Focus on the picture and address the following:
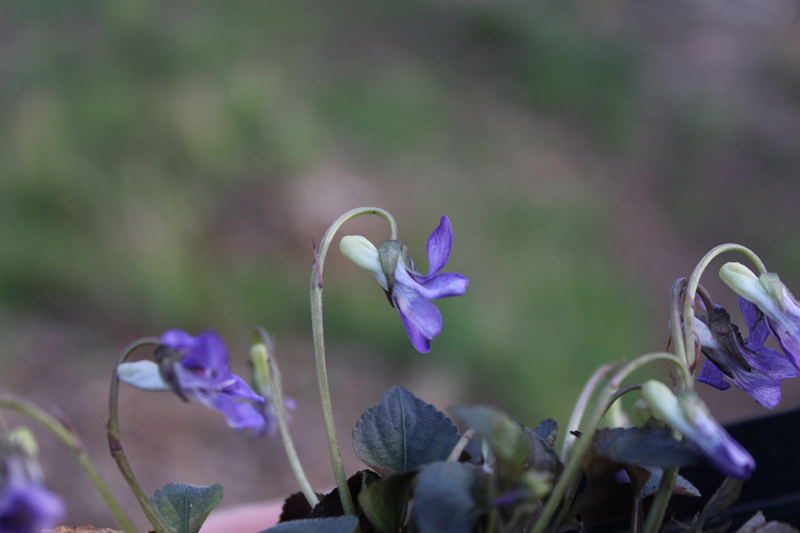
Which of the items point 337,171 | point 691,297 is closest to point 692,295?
point 691,297

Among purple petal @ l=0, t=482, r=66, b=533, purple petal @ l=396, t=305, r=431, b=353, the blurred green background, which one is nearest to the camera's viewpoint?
purple petal @ l=0, t=482, r=66, b=533

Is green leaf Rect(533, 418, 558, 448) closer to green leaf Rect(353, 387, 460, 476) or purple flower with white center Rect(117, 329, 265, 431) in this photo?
green leaf Rect(353, 387, 460, 476)

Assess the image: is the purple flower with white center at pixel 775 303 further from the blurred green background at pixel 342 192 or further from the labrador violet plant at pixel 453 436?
the blurred green background at pixel 342 192

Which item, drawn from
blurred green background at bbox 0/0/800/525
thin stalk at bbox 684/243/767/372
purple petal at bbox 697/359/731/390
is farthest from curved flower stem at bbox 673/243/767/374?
blurred green background at bbox 0/0/800/525

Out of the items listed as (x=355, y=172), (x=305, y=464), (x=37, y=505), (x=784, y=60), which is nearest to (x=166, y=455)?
(x=305, y=464)

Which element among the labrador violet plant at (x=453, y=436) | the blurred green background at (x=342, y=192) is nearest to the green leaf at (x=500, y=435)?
the labrador violet plant at (x=453, y=436)
